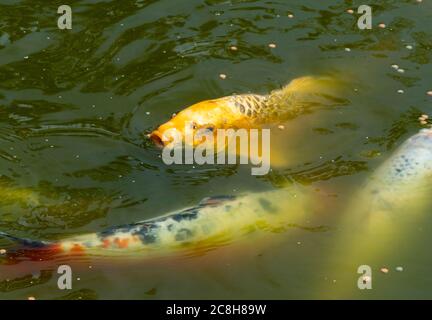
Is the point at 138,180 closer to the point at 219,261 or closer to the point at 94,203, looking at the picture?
the point at 94,203

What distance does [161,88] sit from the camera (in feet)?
23.2

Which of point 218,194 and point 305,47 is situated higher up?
point 305,47

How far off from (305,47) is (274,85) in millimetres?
778

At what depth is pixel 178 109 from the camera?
6.80 metres

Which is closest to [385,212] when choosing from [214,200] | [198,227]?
[214,200]

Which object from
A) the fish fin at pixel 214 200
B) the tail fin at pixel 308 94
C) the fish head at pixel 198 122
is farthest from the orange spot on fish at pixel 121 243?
the tail fin at pixel 308 94

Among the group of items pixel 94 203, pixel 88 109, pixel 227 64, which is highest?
pixel 227 64

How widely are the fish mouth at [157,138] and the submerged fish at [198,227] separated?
2.77 feet

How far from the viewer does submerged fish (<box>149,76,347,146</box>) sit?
626 centimetres

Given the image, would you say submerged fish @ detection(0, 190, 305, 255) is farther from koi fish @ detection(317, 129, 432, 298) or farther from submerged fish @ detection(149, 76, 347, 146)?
submerged fish @ detection(149, 76, 347, 146)

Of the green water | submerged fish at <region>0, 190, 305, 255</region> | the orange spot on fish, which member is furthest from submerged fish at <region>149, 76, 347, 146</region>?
the orange spot on fish

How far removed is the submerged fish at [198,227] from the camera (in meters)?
5.09

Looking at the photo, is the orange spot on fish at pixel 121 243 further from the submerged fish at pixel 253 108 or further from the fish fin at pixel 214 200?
the submerged fish at pixel 253 108
